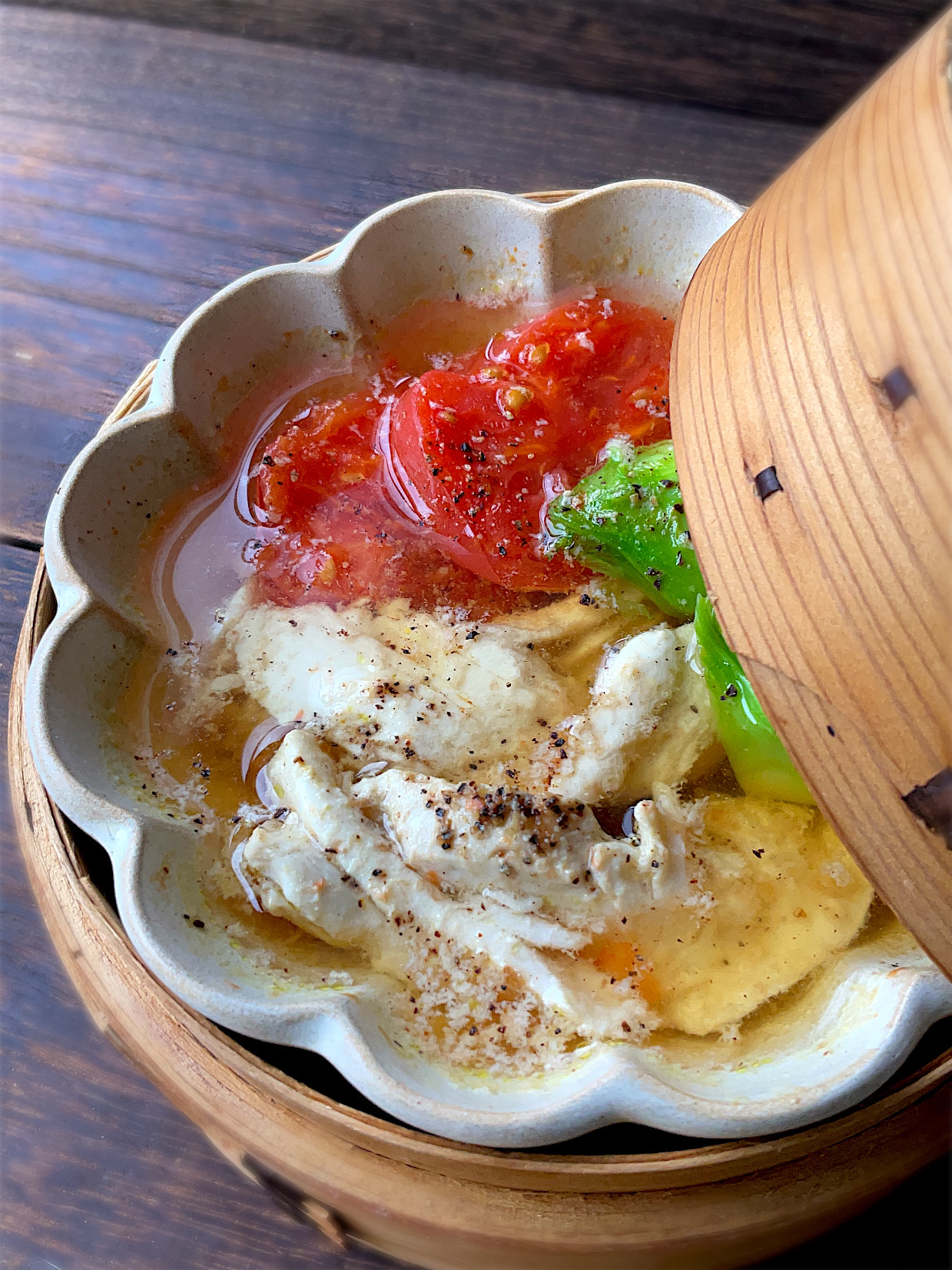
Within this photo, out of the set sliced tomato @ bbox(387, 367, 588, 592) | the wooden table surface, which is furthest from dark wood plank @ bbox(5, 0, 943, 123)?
sliced tomato @ bbox(387, 367, 588, 592)

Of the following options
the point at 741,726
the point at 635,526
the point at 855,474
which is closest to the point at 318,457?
A: the point at 635,526

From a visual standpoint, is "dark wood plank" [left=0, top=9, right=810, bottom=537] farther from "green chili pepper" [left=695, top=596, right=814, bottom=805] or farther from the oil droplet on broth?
"green chili pepper" [left=695, top=596, right=814, bottom=805]

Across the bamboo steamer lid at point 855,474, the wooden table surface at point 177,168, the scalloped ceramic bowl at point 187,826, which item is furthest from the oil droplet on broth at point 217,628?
the bamboo steamer lid at point 855,474

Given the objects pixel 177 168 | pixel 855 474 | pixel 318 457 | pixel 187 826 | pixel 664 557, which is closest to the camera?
pixel 855 474

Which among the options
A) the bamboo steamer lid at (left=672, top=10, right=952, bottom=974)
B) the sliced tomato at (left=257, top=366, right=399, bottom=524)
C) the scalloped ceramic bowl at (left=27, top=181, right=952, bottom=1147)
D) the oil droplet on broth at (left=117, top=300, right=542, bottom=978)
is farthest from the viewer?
the sliced tomato at (left=257, top=366, right=399, bottom=524)

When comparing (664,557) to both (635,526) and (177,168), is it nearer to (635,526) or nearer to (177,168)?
(635,526)

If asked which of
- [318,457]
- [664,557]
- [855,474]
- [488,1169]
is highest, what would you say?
[855,474]

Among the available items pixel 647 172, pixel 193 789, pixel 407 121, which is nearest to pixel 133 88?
pixel 407 121
